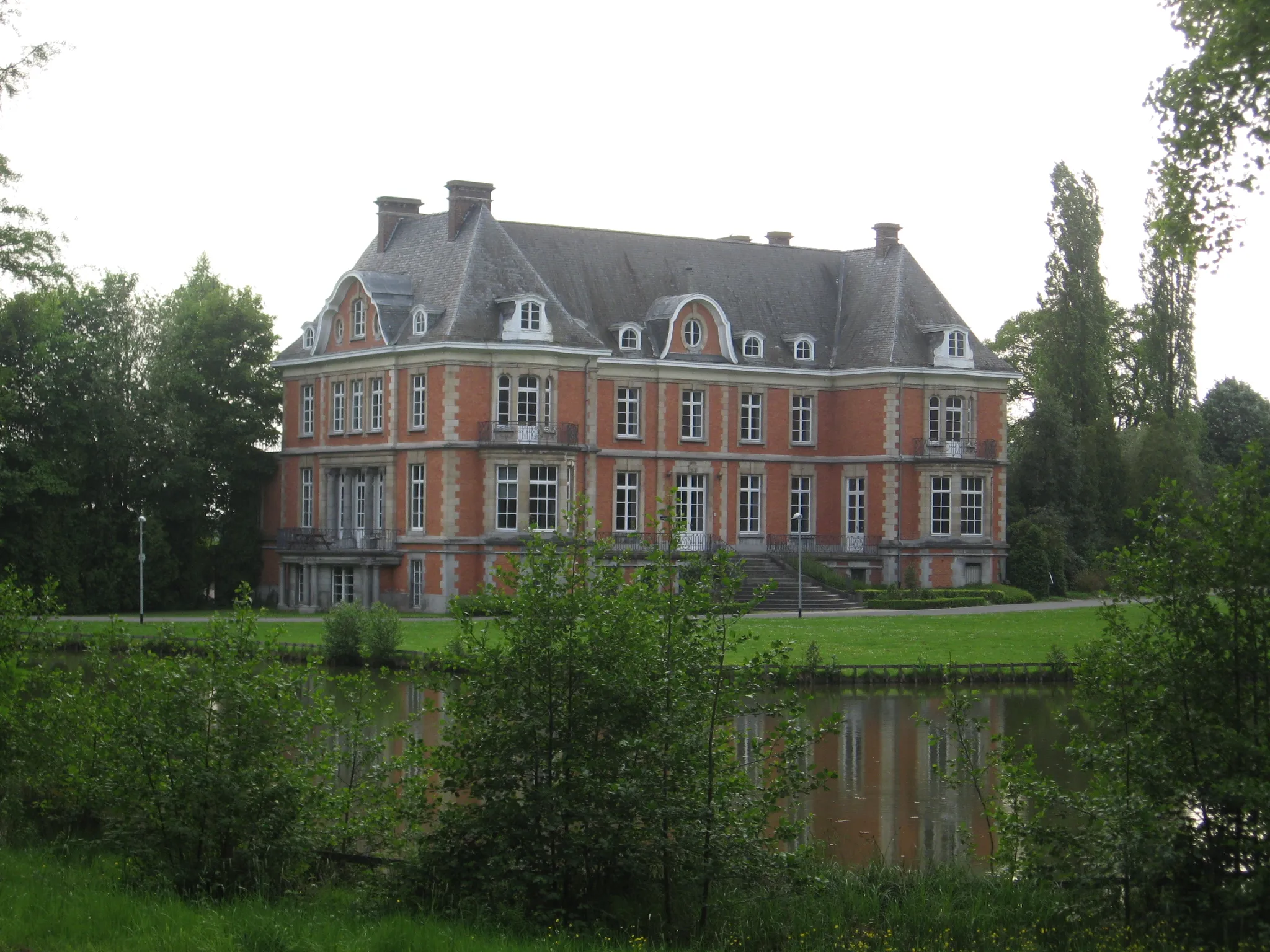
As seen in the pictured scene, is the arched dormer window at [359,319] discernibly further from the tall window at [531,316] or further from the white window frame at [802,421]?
the white window frame at [802,421]

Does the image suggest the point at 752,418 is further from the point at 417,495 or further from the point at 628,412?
the point at 417,495

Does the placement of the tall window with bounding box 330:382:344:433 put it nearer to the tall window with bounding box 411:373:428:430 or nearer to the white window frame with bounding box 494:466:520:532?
the tall window with bounding box 411:373:428:430

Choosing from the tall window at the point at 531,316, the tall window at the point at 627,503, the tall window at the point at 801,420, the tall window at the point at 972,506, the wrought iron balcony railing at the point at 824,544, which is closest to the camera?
the tall window at the point at 531,316

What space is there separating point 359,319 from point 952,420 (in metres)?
17.3

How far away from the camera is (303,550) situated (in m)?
45.7

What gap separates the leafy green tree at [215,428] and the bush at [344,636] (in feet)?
51.2

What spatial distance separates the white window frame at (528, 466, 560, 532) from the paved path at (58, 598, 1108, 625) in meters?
3.79

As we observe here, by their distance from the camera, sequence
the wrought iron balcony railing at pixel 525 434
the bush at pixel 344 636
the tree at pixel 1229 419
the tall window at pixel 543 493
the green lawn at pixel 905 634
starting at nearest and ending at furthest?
the bush at pixel 344 636, the green lawn at pixel 905 634, the wrought iron balcony railing at pixel 525 434, the tall window at pixel 543 493, the tree at pixel 1229 419

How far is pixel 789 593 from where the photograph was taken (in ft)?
148

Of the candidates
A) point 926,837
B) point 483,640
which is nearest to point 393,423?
point 926,837

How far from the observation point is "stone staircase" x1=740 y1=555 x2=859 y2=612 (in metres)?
44.2

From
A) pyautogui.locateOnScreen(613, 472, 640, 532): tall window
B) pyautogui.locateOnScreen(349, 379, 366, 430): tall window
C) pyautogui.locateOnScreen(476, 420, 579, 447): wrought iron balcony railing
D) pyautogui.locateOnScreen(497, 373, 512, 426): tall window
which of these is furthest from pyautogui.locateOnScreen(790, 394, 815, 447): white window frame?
pyautogui.locateOnScreen(349, 379, 366, 430): tall window

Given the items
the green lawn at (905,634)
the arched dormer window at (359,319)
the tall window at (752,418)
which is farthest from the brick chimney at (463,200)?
the green lawn at (905,634)

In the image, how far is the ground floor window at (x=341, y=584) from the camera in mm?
45062
